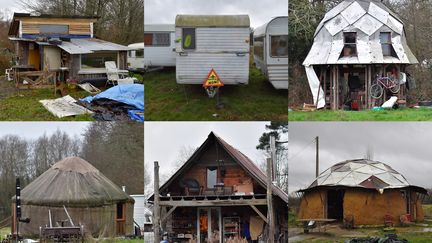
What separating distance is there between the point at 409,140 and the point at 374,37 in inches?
95.1

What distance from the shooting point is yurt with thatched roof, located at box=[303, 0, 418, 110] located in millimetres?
15102

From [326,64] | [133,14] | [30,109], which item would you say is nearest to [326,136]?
[326,64]

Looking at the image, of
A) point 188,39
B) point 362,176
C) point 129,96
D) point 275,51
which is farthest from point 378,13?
point 129,96

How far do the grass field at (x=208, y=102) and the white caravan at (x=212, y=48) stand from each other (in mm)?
257

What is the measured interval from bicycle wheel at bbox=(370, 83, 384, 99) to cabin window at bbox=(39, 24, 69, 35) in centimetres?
683

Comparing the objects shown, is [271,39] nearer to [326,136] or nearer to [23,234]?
[326,136]

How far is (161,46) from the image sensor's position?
14750 millimetres

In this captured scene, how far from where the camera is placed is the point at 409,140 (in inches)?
579

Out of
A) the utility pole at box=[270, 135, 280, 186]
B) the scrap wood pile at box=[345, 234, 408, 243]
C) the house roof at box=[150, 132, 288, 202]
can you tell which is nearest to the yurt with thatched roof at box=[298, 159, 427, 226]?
the scrap wood pile at box=[345, 234, 408, 243]

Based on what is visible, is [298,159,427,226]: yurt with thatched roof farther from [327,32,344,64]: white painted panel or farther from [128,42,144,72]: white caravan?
[128,42,144,72]: white caravan

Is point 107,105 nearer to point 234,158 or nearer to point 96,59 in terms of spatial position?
point 96,59

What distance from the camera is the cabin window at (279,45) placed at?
14750 millimetres

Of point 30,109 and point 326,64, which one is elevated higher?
point 326,64

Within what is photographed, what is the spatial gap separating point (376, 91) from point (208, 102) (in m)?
3.85
